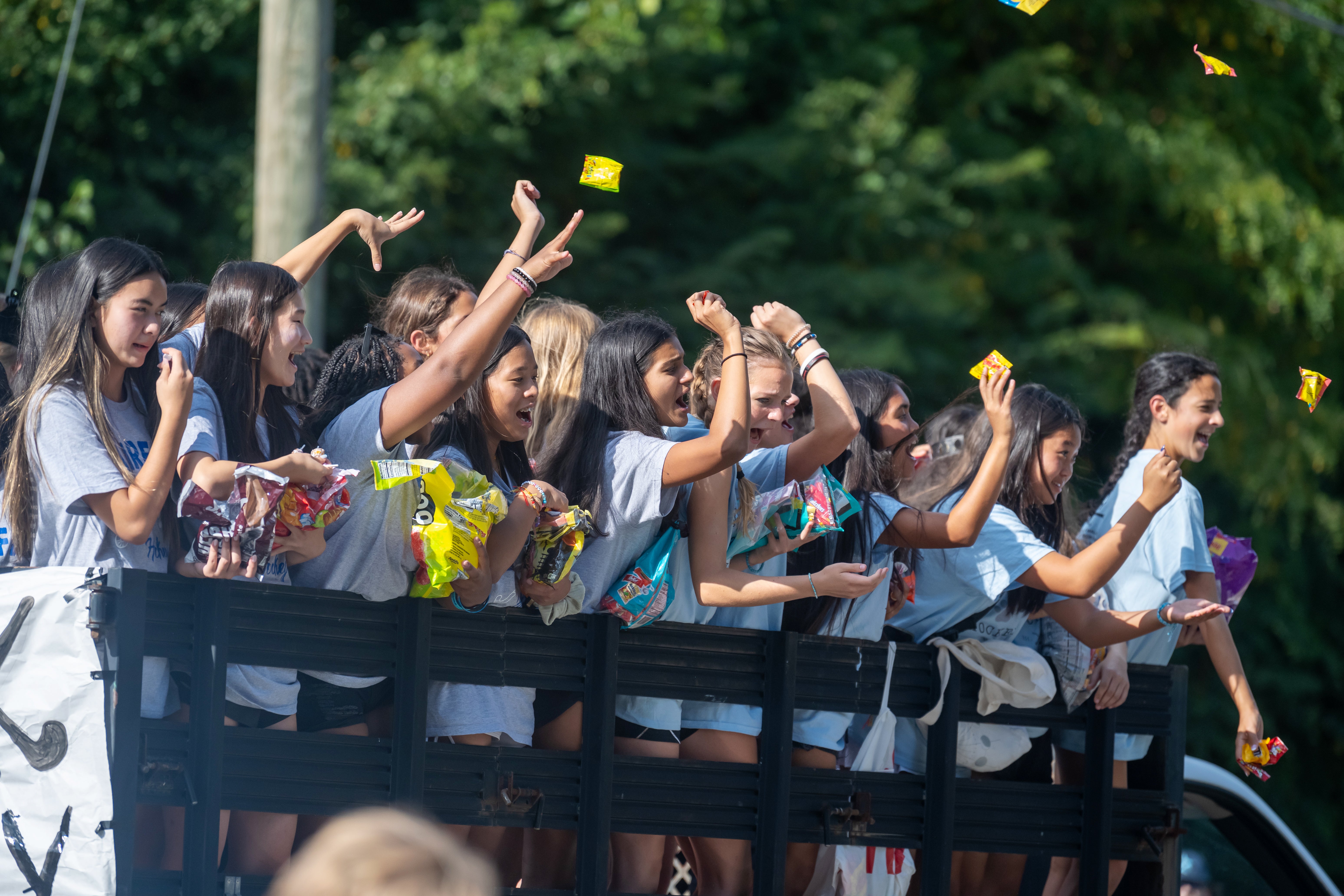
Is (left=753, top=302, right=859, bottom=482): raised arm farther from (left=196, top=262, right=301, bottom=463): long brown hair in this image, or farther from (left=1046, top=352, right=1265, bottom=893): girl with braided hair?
(left=196, top=262, right=301, bottom=463): long brown hair

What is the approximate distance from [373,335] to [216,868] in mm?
1418

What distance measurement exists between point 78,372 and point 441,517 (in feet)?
2.45

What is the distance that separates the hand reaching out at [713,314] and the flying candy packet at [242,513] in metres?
1.06

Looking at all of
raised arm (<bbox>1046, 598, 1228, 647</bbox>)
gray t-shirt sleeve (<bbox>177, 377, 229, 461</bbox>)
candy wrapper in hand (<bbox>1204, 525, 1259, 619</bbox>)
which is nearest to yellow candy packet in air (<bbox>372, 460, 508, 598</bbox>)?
gray t-shirt sleeve (<bbox>177, 377, 229, 461</bbox>)

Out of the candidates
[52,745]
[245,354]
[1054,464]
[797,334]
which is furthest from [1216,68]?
[52,745]

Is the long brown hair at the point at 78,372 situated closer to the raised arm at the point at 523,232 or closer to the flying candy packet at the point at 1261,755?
the raised arm at the point at 523,232

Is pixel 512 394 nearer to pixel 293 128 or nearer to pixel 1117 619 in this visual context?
pixel 1117 619

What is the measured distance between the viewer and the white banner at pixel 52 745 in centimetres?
229

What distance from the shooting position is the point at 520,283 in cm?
282

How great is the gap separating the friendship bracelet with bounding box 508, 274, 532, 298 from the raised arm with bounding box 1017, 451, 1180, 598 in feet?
5.16

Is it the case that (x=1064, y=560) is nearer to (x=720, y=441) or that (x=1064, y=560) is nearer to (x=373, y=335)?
(x=720, y=441)

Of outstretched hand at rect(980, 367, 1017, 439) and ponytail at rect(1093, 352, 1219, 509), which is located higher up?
outstretched hand at rect(980, 367, 1017, 439)

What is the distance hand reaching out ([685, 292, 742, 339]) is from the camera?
320 centimetres

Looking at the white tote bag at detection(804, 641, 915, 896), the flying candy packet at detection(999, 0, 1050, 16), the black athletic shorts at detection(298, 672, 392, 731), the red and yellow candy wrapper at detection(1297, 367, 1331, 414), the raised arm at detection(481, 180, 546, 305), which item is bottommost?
the white tote bag at detection(804, 641, 915, 896)
